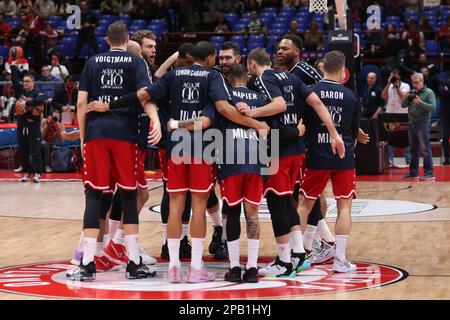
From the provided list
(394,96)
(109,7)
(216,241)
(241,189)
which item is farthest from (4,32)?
(241,189)

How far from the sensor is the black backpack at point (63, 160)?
63.6 ft

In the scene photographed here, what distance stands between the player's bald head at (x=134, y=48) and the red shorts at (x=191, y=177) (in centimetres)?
121

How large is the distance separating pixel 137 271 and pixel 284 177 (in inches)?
58.9

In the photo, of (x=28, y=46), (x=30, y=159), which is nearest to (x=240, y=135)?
(x=30, y=159)

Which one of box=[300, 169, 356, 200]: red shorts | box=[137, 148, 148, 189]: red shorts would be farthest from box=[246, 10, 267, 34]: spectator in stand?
box=[300, 169, 356, 200]: red shorts

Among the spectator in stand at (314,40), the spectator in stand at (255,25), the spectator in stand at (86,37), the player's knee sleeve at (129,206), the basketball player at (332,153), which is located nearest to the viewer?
the player's knee sleeve at (129,206)

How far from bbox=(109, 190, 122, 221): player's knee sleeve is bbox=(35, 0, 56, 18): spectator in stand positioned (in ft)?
65.9

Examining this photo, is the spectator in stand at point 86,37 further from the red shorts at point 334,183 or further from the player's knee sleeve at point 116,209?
the red shorts at point 334,183

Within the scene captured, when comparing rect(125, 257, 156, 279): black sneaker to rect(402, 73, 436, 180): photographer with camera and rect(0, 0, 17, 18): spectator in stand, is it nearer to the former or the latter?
rect(402, 73, 436, 180): photographer with camera

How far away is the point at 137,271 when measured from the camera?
849cm

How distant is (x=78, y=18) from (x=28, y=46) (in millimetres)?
1518

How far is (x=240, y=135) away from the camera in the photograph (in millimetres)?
8406

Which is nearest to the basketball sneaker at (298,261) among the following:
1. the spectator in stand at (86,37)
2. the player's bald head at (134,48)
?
the player's bald head at (134,48)

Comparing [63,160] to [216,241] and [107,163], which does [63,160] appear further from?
[107,163]
